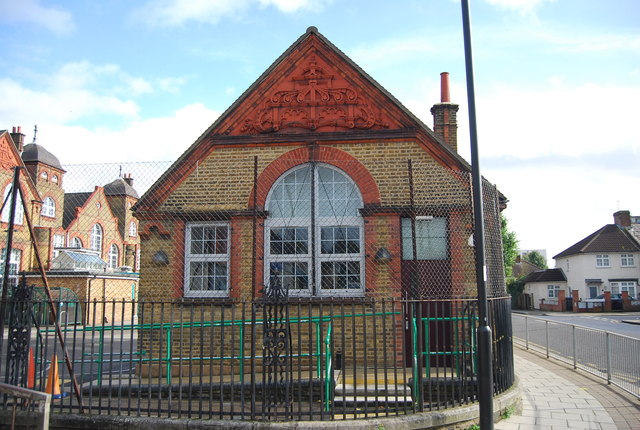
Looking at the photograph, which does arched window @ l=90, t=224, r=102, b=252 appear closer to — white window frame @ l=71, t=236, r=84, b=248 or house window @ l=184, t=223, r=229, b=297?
white window frame @ l=71, t=236, r=84, b=248

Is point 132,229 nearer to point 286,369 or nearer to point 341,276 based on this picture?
point 341,276

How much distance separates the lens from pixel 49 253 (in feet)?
106

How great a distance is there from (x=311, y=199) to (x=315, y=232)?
2.20 ft

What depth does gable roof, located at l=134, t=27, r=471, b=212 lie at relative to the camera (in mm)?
10055

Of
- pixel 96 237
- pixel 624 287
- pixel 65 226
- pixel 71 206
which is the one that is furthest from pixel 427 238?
pixel 624 287

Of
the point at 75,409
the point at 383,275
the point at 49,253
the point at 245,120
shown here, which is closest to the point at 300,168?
the point at 245,120

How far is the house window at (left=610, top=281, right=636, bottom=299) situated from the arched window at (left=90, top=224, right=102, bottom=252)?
45.2 metres

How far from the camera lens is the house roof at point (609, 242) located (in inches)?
1842

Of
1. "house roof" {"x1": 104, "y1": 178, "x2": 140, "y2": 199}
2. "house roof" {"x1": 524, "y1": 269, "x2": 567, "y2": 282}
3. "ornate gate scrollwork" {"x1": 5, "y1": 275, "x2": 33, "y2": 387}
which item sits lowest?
"ornate gate scrollwork" {"x1": 5, "y1": 275, "x2": 33, "y2": 387}

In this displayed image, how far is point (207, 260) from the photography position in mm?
10164

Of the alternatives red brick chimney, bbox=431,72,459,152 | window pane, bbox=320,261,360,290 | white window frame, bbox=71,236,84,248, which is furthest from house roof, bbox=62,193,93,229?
window pane, bbox=320,261,360,290

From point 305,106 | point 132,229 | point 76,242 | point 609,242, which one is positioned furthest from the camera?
point 609,242

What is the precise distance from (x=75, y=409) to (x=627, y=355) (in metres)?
9.63

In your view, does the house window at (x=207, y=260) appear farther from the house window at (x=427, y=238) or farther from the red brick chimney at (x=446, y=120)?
the red brick chimney at (x=446, y=120)
